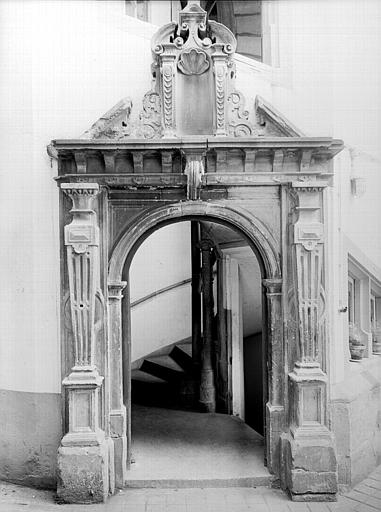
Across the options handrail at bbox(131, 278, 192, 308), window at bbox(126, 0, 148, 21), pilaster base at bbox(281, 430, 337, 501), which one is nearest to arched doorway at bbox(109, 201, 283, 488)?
pilaster base at bbox(281, 430, 337, 501)

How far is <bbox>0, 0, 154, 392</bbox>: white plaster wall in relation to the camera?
16.0ft

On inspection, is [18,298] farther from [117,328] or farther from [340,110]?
[340,110]

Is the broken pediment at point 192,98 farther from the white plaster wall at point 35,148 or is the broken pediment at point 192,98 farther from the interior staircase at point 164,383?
the interior staircase at point 164,383

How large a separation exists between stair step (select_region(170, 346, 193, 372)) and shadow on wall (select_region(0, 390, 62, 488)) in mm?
3461

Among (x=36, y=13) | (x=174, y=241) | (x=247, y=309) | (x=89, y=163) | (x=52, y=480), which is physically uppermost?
(x=36, y=13)

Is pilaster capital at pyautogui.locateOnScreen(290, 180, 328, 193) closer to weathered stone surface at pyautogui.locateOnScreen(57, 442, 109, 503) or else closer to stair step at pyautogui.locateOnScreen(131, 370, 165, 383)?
weathered stone surface at pyautogui.locateOnScreen(57, 442, 109, 503)

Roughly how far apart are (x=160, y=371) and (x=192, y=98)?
15.1 ft

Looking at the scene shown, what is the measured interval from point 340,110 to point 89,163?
261 cm

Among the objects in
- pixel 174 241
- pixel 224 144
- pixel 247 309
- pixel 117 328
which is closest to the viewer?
pixel 224 144

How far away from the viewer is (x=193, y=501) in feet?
15.1

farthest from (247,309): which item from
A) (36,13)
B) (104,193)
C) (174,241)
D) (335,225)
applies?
(36,13)

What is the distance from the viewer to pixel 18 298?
493cm

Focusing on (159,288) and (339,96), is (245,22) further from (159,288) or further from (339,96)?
(159,288)

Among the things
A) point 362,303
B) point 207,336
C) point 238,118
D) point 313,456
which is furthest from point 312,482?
point 238,118
